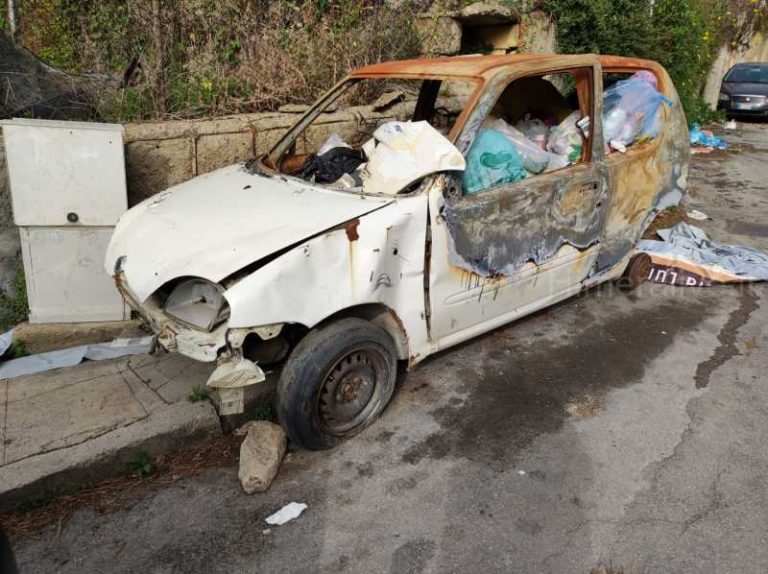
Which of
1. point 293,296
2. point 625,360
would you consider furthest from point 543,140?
point 293,296

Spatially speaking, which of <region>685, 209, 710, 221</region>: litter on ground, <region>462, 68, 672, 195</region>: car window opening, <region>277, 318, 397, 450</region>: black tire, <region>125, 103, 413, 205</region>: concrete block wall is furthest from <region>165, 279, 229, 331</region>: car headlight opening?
<region>685, 209, 710, 221</region>: litter on ground

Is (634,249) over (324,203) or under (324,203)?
under

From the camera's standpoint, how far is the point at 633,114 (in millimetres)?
4457

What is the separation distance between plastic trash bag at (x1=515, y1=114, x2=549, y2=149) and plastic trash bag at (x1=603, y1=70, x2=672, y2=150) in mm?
441

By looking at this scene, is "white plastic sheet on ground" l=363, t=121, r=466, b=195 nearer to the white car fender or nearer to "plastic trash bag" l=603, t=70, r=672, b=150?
the white car fender

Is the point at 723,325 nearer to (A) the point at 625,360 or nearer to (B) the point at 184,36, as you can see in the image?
(A) the point at 625,360

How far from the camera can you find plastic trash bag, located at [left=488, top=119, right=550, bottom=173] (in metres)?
3.60

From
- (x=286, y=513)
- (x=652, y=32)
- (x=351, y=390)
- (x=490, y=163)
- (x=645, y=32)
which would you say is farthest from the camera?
(x=652, y=32)

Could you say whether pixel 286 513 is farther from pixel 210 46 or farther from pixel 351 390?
pixel 210 46

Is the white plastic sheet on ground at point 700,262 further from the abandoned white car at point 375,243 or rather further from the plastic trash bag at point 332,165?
the plastic trash bag at point 332,165

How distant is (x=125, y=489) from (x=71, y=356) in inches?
54.1

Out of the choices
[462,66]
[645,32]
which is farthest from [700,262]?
[645,32]

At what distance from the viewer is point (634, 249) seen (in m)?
4.71

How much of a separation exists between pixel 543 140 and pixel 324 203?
6.52 feet
